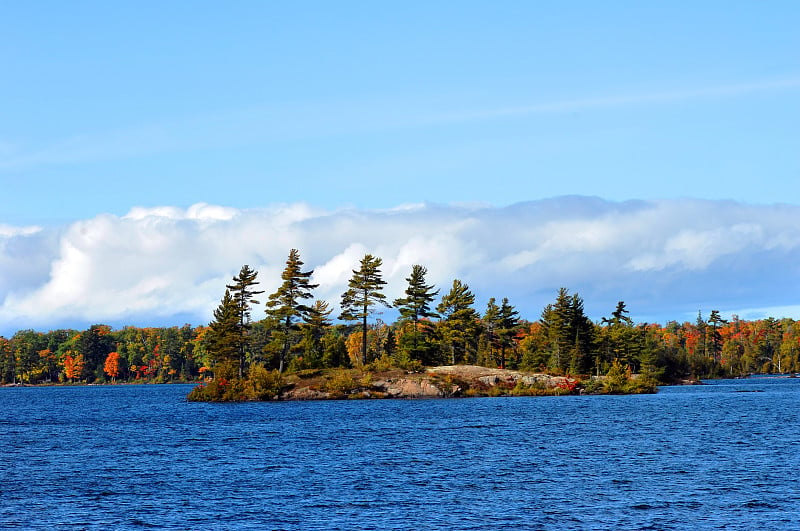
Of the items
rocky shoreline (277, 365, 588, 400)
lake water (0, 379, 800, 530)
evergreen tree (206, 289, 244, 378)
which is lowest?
lake water (0, 379, 800, 530)

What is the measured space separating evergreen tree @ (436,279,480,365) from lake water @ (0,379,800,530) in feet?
171

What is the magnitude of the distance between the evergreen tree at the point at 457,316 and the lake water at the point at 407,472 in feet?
171

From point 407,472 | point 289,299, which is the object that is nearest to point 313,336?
point 289,299

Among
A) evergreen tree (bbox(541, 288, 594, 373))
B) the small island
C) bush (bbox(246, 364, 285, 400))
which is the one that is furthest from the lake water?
evergreen tree (bbox(541, 288, 594, 373))

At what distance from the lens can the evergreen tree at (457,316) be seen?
13925 centimetres

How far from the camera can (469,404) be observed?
338ft

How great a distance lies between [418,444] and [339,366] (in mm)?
64803

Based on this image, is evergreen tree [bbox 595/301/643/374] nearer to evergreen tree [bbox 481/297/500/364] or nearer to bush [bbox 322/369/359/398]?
evergreen tree [bbox 481/297/500/364]

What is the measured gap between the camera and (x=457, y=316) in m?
141

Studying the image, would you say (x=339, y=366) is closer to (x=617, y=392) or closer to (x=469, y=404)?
(x=469, y=404)

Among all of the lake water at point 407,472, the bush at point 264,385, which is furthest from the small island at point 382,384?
the lake water at point 407,472

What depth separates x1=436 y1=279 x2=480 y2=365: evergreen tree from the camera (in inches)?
5482

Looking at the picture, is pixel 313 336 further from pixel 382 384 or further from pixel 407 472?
pixel 407 472

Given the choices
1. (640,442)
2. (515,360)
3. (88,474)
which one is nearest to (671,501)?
(640,442)
